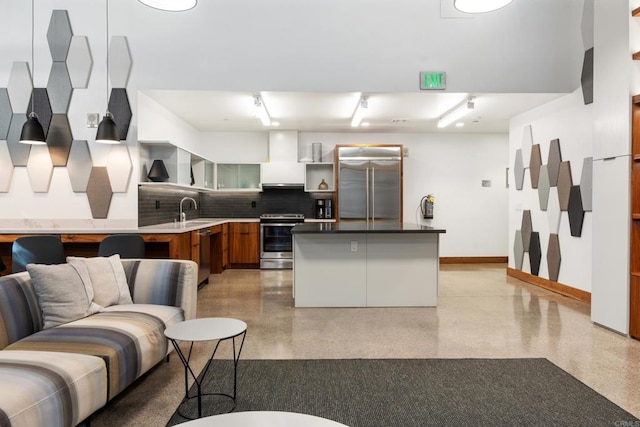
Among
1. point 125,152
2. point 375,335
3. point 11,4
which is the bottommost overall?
point 375,335

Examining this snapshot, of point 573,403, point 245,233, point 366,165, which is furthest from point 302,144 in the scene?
point 573,403

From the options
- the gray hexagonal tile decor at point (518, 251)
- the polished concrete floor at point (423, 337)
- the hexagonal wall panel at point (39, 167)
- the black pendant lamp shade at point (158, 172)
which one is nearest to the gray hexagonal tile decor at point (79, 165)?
the hexagonal wall panel at point (39, 167)

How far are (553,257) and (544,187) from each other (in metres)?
0.99

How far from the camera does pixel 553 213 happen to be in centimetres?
541

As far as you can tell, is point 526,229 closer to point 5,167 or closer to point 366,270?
point 366,270

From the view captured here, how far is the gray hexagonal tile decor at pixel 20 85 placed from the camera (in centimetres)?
485

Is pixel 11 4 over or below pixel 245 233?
over

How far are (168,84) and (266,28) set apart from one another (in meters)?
1.42

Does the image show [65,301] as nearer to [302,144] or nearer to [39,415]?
[39,415]

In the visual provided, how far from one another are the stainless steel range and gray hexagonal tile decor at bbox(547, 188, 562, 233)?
394 cm

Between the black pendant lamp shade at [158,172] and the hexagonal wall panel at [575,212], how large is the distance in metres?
5.23

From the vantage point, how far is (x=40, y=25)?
486 centimetres


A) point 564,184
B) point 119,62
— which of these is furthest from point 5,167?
point 564,184

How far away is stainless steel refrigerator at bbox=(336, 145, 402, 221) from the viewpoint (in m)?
7.35
